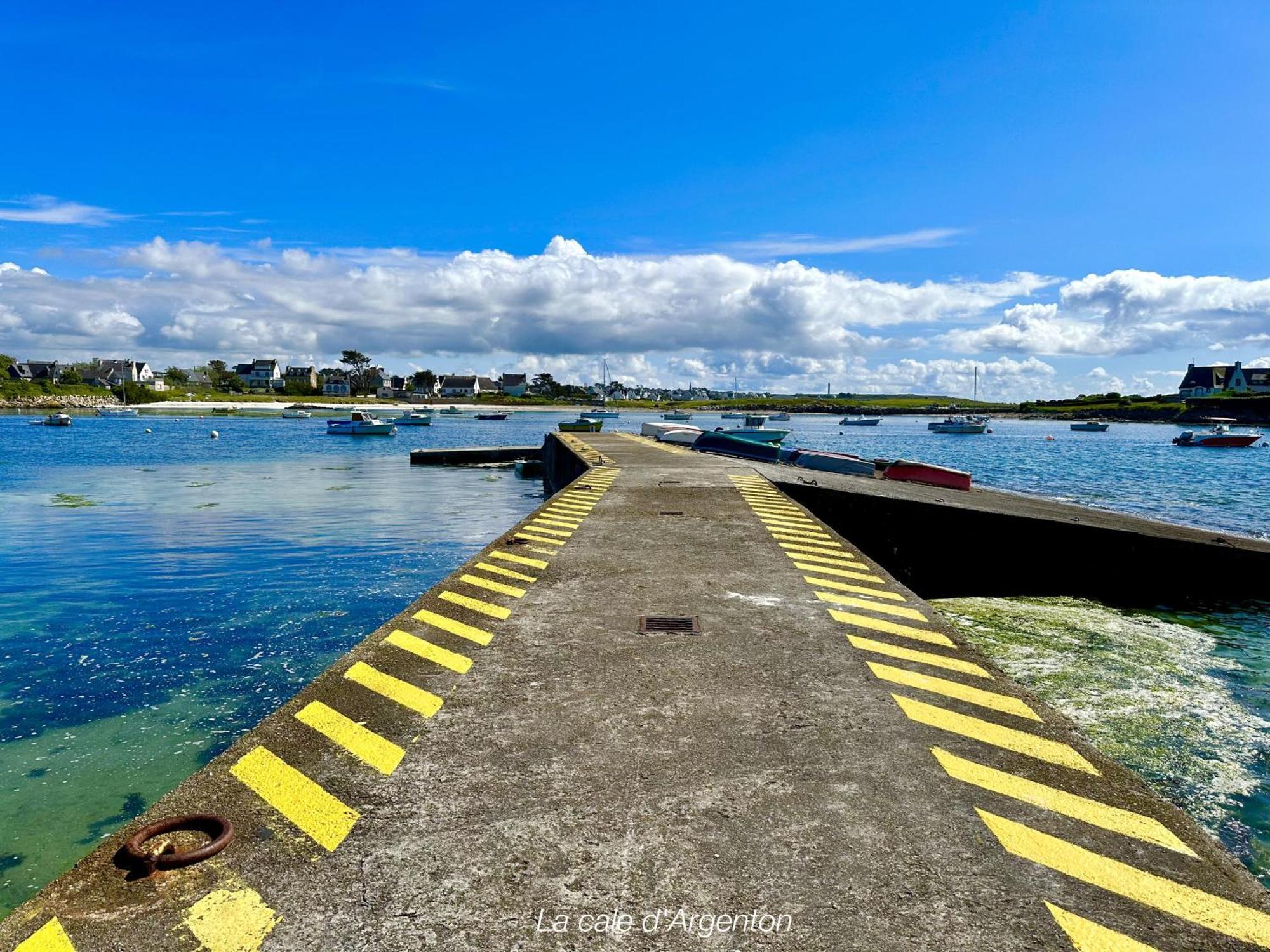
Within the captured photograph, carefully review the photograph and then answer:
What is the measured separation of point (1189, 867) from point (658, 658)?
12.6 ft

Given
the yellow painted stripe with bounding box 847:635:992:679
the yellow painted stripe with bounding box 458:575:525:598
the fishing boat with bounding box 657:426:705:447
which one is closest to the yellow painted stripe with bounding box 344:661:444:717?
the yellow painted stripe with bounding box 458:575:525:598

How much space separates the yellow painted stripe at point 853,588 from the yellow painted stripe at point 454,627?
4.37 m

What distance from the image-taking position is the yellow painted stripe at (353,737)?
4.68 m

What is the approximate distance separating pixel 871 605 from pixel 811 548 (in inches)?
133

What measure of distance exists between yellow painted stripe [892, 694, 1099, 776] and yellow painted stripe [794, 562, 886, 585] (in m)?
4.21

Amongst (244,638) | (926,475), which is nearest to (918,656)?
(244,638)

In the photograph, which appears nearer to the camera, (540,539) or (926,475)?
(540,539)

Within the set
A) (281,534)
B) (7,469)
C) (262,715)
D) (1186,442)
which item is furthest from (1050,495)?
(1186,442)

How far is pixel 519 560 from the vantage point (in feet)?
34.7

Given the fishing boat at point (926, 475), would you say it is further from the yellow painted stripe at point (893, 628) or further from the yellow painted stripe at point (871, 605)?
the yellow painted stripe at point (893, 628)

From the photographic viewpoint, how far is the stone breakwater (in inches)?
5758

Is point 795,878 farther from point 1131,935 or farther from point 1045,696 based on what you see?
point 1045,696

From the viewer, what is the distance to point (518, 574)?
31.9 feet

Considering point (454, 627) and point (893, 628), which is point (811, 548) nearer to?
point (893, 628)
